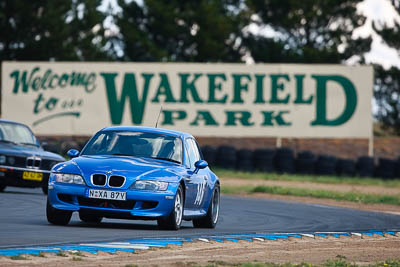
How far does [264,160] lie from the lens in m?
36.7

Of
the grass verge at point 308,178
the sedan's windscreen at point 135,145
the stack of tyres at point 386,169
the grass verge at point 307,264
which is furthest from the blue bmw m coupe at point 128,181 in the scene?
the stack of tyres at point 386,169

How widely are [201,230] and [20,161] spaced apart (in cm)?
805

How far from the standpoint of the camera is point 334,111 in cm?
4175

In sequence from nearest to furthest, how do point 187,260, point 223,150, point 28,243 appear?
point 187,260 < point 28,243 < point 223,150

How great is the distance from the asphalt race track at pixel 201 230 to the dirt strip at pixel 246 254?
1.03m

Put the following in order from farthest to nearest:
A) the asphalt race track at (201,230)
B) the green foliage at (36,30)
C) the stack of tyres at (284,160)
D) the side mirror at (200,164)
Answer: the green foliage at (36,30), the stack of tyres at (284,160), the side mirror at (200,164), the asphalt race track at (201,230)

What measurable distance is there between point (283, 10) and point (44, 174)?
39111 millimetres

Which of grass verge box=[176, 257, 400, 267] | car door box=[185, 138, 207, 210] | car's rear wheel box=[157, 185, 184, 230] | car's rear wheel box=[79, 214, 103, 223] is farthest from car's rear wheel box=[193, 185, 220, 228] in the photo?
grass verge box=[176, 257, 400, 267]

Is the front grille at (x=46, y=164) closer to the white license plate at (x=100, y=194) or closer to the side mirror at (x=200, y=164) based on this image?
the side mirror at (x=200, y=164)

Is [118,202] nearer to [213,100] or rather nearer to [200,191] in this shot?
[200,191]

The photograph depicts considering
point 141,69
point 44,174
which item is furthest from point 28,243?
point 141,69

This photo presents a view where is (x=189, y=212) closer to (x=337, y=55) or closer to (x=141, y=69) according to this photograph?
(x=141, y=69)

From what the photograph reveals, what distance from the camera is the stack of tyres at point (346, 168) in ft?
120

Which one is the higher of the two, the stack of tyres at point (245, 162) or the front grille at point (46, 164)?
the front grille at point (46, 164)
